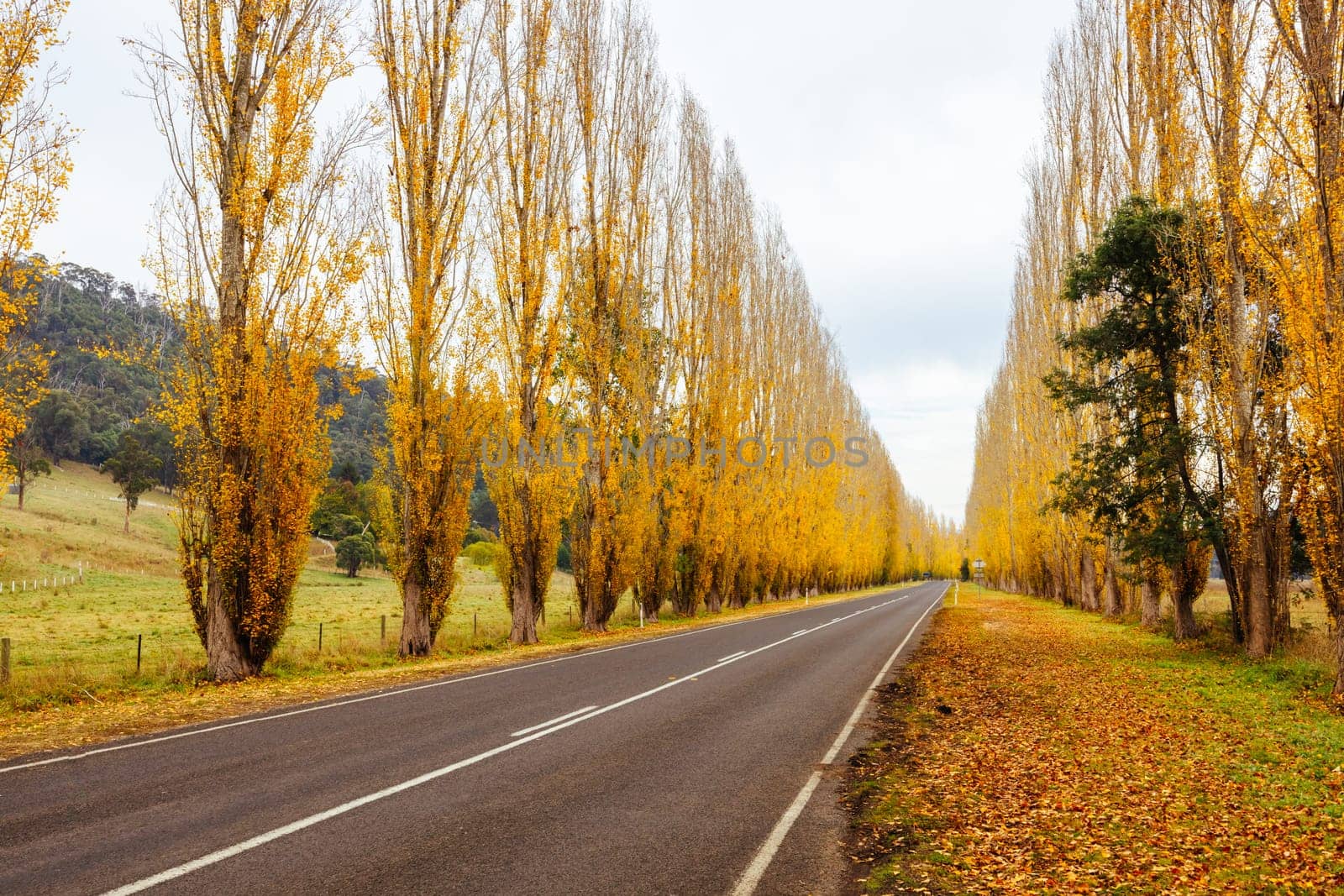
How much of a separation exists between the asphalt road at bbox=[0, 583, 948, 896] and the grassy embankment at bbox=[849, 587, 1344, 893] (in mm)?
617

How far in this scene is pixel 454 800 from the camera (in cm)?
579

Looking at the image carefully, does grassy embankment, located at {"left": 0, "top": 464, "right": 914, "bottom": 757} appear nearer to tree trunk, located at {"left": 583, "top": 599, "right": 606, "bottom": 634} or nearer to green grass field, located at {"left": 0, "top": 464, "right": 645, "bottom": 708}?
green grass field, located at {"left": 0, "top": 464, "right": 645, "bottom": 708}

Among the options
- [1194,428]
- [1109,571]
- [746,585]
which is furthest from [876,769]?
[746,585]

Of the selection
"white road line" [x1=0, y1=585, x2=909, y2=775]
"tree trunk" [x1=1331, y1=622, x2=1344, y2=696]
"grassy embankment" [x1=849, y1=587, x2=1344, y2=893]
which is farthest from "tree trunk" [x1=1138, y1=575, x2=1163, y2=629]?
"white road line" [x1=0, y1=585, x2=909, y2=775]

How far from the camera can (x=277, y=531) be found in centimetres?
1353

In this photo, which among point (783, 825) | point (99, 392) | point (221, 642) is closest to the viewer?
point (783, 825)

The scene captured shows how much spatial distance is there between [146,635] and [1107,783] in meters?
28.6

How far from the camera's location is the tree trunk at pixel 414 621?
16.8 m

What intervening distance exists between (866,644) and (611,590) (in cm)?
898

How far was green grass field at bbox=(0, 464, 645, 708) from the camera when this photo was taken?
14141 millimetres

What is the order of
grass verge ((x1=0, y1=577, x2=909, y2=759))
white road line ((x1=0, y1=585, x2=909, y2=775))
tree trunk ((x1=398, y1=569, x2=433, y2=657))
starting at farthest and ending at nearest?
tree trunk ((x1=398, y1=569, x2=433, y2=657)) → grass verge ((x1=0, y1=577, x2=909, y2=759)) → white road line ((x1=0, y1=585, x2=909, y2=775))

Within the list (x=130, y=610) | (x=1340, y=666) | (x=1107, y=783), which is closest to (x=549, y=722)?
(x=1107, y=783)

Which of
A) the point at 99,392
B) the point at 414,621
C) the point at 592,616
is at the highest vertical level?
the point at 99,392

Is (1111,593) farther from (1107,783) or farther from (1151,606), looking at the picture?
(1107,783)
